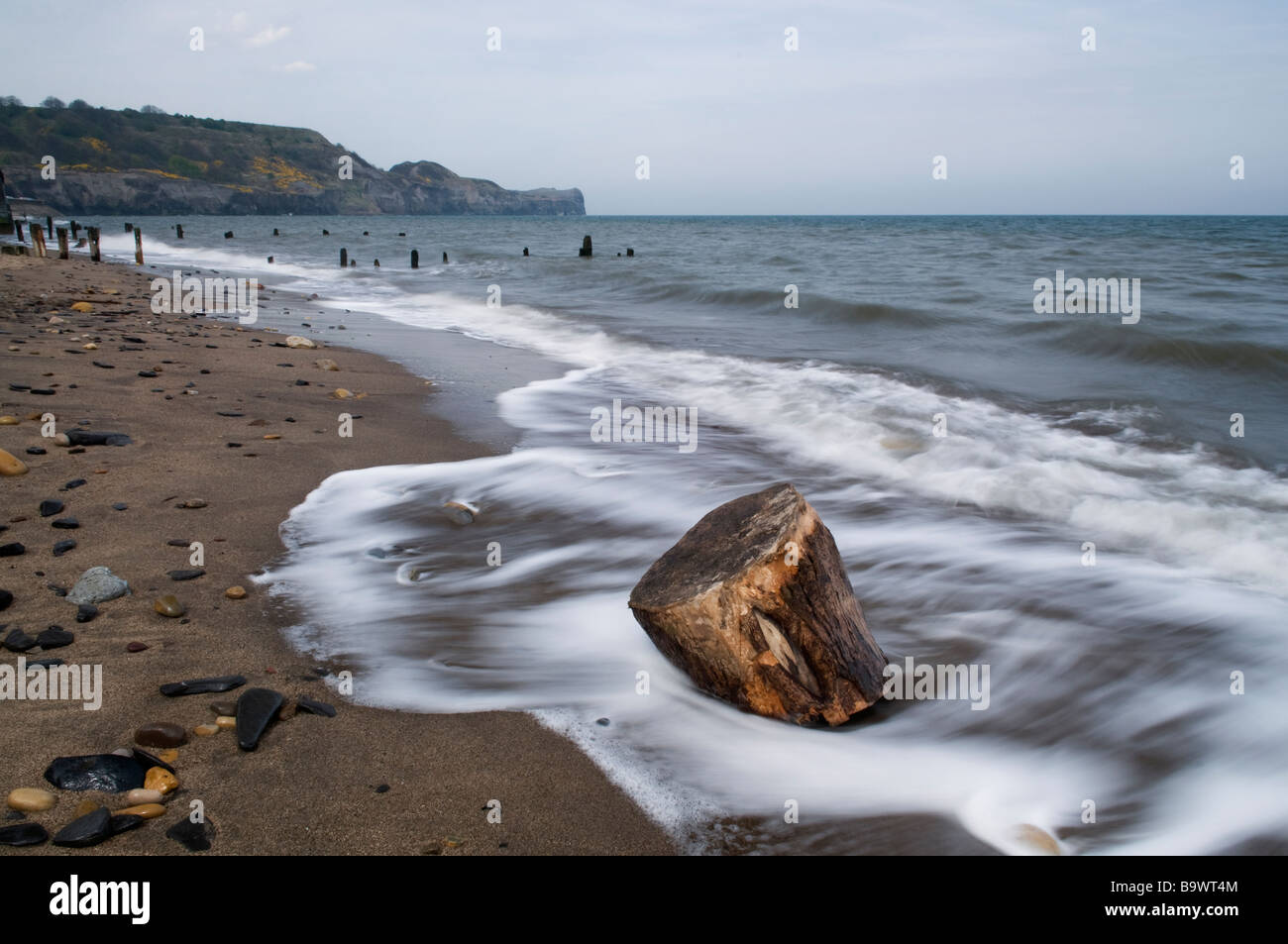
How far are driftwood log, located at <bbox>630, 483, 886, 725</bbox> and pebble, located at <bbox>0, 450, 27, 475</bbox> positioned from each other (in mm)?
4201

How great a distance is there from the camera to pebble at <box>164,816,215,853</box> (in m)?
2.41

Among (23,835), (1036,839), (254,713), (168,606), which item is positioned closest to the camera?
(23,835)

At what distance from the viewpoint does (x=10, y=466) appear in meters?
5.21

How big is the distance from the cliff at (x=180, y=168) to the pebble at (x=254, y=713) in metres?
105

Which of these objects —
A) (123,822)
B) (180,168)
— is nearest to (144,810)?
(123,822)

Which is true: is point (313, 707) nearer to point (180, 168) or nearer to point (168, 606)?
point (168, 606)

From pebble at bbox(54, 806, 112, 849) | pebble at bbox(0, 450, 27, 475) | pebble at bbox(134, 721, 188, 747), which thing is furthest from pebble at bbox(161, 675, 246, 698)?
pebble at bbox(0, 450, 27, 475)

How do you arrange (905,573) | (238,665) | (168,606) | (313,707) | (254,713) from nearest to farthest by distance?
(254,713) < (313,707) < (238,665) < (168,606) < (905,573)

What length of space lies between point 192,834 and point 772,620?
1997 mm

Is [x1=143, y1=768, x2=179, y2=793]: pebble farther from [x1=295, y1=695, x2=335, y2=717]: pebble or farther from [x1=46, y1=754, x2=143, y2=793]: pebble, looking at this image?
[x1=295, y1=695, x2=335, y2=717]: pebble

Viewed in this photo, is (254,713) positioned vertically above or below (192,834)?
above

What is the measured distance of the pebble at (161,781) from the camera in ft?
8.58

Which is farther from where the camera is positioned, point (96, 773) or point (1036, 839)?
point (1036, 839)
